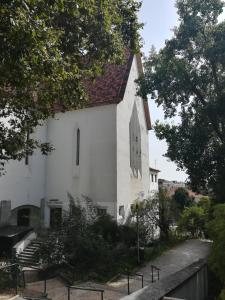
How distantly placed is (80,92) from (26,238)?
1399 cm

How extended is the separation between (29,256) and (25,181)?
577cm

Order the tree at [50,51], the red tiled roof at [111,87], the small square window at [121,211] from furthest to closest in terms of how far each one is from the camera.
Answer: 1. the red tiled roof at [111,87]
2. the small square window at [121,211]
3. the tree at [50,51]

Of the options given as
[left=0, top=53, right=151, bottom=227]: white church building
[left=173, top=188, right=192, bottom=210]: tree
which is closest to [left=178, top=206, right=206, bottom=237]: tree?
[left=0, top=53, right=151, bottom=227]: white church building

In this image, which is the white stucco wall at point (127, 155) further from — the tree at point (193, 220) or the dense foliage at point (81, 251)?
the tree at point (193, 220)

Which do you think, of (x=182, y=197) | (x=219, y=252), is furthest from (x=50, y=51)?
(x=182, y=197)

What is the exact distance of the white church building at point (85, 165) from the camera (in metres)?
24.9

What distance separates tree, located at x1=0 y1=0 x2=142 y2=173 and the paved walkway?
6.42m

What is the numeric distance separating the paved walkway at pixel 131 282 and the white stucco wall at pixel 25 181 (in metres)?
8.38

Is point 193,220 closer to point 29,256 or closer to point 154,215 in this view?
point 154,215

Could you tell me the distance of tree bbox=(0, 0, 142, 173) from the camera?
7642 millimetres

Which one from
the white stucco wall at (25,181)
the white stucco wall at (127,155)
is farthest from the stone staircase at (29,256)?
the white stucco wall at (127,155)

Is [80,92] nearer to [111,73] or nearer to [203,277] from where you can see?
[203,277]

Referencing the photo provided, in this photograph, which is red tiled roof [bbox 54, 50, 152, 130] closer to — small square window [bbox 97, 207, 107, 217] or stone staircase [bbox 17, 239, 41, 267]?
small square window [bbox 97, 207, 107, 217]

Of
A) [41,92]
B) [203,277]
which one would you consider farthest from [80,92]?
[203,277]
